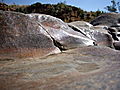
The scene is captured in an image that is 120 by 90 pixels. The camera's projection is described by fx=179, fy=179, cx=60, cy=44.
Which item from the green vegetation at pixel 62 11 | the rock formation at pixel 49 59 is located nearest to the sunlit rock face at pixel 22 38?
the rock formation at pixel 49 59

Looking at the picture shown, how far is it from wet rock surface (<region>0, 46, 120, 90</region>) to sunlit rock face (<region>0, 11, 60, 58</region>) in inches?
8.9

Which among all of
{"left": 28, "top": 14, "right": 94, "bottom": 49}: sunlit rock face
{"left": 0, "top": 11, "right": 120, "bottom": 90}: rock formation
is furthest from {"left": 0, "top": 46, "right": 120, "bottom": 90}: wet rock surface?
{"left": 28, "top": 14, "right": 94, "bottom": 49}: sunlit rock face

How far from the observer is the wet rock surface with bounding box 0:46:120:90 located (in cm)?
120

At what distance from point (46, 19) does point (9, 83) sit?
6.47 ft

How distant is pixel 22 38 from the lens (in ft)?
8.12

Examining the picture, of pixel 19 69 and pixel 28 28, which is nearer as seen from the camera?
pixel 19 69

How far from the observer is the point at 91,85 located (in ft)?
3.84

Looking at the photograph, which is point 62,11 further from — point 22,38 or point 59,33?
point 22,38

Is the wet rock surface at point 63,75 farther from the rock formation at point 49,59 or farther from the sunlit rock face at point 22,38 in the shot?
the sunlit rock face at point 22,38

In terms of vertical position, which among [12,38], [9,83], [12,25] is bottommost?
[9,83]

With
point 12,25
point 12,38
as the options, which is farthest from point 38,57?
point 12,25

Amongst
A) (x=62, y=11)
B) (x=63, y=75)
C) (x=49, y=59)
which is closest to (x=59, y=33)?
(x=49, y=59)

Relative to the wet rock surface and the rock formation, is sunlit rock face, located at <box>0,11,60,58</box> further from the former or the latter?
the wet rock surface

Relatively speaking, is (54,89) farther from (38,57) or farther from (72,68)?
(38,57)
